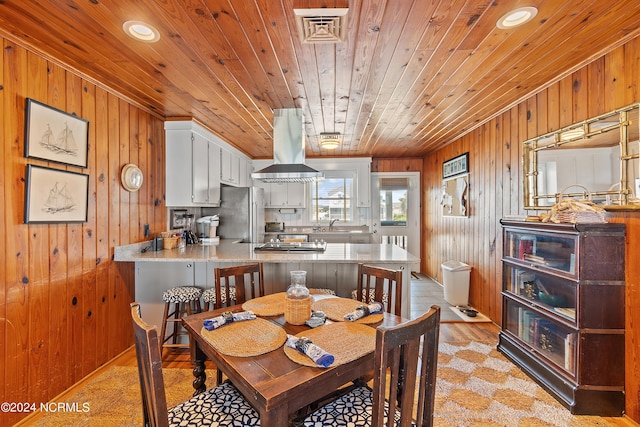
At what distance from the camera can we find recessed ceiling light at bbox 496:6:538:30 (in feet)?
4.88

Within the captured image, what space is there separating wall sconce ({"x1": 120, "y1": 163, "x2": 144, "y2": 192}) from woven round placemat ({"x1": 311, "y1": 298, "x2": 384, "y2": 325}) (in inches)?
84.5

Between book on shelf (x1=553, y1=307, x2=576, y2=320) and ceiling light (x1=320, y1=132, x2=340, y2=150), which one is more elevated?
ceiling light (x1=320, y1=132, x2=340, y2=150)

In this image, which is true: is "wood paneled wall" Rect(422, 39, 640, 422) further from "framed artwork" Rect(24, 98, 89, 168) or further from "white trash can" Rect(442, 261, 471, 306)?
"framed artwork" Rect(24, 98, 89, 168)

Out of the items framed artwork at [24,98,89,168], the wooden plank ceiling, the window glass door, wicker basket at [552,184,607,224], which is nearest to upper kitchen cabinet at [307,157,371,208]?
the window glass door

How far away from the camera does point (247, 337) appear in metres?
1.35

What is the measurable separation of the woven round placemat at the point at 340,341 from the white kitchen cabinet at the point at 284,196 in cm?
415

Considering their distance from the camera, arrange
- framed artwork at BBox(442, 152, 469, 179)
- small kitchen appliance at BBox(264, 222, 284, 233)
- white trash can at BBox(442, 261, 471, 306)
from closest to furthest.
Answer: white trash can at BBox(442, 261, 471, 306), framed artwork at BBox(442, 152, 469, 179), small kitchen appliance at BBox(264, 222, 284, 233)

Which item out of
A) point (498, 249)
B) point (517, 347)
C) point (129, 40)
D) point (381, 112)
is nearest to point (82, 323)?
point (129, 40)

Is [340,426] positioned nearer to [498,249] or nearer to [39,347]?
[39,347]

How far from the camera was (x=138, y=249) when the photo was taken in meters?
2.83

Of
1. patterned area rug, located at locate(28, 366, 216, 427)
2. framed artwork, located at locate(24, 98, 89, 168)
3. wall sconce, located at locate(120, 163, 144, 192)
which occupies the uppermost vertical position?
framed artwork, located at locate(24, 98, 89, 168)

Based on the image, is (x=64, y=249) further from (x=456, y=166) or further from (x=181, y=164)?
(x=456, y=166)

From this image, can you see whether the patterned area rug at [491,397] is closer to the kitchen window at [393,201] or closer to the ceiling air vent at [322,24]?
the ceiling air vent at [322,24]

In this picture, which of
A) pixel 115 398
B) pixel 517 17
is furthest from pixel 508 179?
pixel 115 398
